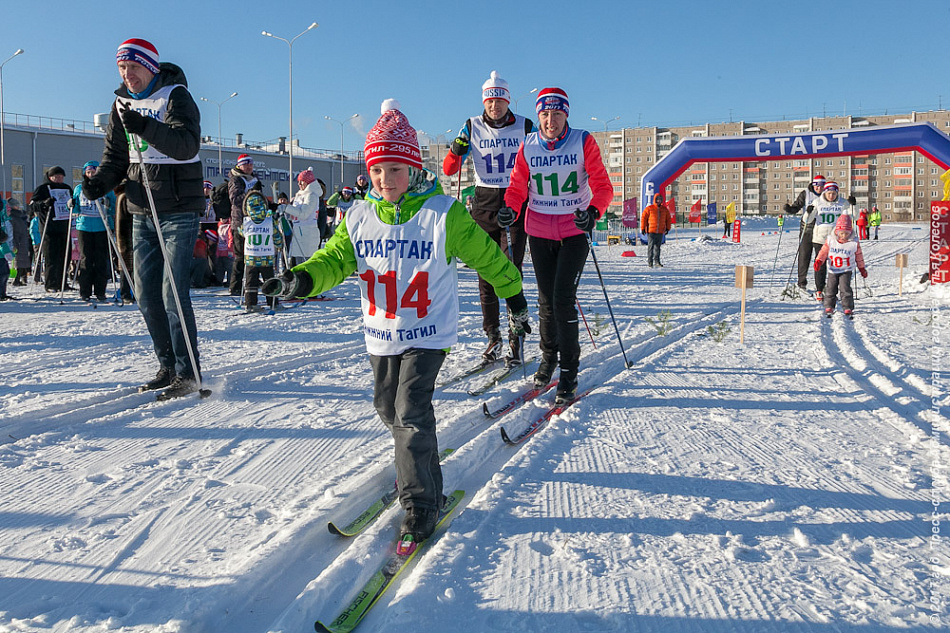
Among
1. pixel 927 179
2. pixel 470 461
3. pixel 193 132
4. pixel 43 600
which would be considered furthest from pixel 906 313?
pixel 927 179

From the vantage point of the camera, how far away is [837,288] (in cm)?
832

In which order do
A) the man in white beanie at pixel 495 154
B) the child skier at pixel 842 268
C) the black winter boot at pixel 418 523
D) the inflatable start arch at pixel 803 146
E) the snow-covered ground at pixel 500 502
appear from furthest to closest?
the inflatable start arch at pixel 803 146 < the child skier at pixel 842 268 < the man in white beanie at pixel 495 154 < the black winter boot at pixel 418 523 < the snow-covered ground at pixel 500 502

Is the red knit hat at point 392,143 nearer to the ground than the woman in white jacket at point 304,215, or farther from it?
nearer to the ground

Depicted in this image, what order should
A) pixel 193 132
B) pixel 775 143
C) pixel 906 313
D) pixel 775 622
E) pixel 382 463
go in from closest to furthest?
pixel 775 622 < pixel 382 463 < pixel 193 132 < pixel 906 313 < pixel 775 143

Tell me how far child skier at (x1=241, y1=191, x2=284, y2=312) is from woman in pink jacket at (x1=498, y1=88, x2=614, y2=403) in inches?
192

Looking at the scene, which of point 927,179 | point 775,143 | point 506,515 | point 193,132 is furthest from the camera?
point 927,179

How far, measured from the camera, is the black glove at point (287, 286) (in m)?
2.29

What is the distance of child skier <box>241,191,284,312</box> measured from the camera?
827cm

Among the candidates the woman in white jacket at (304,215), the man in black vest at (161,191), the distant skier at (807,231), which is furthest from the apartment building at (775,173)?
the man in black vest at (161,191)

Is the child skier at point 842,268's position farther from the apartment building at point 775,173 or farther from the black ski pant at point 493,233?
the apartment building at point 775,173

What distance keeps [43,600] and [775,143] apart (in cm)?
1892

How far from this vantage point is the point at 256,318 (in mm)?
7688

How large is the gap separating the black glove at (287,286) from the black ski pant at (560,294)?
210 cm

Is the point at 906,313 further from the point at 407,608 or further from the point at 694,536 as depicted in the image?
the point at 407,608
